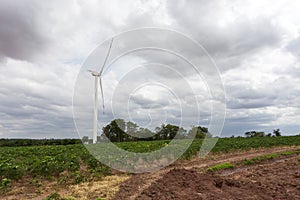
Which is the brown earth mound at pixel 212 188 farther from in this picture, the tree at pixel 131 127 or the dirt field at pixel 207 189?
the tree at pixel 131 127

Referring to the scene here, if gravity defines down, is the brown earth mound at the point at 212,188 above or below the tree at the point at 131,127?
below

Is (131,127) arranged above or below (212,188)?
above

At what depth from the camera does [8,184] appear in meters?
11.7

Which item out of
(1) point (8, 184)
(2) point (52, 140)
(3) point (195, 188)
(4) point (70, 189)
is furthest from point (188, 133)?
(2) point (52, 140)

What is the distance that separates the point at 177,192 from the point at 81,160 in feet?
33.7

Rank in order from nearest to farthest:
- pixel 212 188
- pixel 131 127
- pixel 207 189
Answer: pixel 207 189 → pixel 212 188 → pixel 131 127

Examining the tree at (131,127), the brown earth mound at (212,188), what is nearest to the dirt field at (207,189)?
the brown earth mound at (212,188)

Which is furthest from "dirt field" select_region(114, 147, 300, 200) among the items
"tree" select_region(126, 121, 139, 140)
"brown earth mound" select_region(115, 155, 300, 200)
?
"tree" select_region(126, 121, 139, 140)

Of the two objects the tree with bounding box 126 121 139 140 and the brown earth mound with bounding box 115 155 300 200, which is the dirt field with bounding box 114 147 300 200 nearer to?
the brown earth mound with bounding box 115 155 300 200

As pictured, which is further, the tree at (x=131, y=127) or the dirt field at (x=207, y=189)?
the tree at (x=131, y=127)

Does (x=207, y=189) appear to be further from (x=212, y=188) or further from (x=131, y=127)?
(x=131, y=127)

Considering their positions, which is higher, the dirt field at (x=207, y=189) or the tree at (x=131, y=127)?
the tree at (x=131, y=127)

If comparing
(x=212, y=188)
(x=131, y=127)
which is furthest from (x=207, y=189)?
(x=131, y=127)

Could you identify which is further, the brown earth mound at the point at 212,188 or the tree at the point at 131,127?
the tree at the point at 131,127
